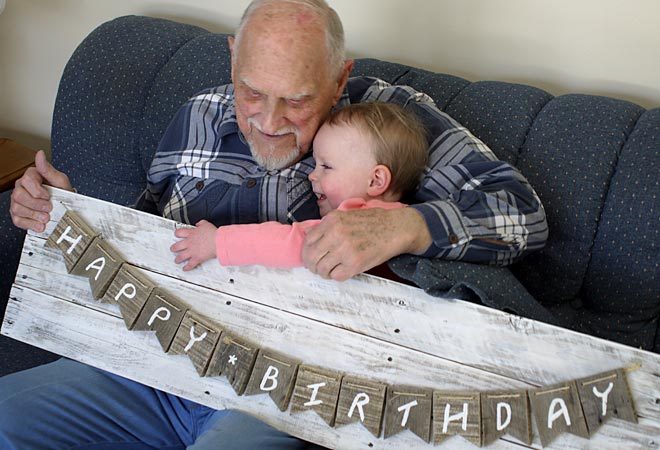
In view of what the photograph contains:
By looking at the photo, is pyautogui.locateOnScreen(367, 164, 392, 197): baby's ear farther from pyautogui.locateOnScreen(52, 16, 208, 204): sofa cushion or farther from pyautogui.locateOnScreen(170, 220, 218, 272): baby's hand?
pyautogui.locateOnScreen(52, 16, 208, 204): sofa cushion

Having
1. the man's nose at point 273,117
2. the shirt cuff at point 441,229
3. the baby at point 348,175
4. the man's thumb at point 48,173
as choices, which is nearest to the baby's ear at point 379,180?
the baby at point 348,175

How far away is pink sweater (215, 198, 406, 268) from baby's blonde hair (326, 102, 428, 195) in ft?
0.70

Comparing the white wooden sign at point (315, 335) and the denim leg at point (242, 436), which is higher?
the white wooden sign at point (315, 335)

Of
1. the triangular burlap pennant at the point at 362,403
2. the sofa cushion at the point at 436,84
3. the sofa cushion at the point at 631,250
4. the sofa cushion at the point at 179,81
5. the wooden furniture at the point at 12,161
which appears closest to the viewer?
the triangular burlap pennant at the point at 362,403

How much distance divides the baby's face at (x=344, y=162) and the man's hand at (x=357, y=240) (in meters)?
0.14

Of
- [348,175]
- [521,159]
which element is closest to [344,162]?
[348,175]

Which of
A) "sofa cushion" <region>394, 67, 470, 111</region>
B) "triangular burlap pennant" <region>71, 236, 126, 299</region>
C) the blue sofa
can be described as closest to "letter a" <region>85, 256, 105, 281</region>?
"triangular burlap pennant" <region>71, 236, 126, 299</region>

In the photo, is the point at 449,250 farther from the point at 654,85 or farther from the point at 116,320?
the point at 654,85

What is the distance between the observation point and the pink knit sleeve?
56.3 inches

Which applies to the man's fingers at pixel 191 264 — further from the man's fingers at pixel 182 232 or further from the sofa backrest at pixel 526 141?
the sofa backrest at pixel 526 141

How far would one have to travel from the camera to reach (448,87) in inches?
73.7

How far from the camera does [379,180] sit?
1567 mm

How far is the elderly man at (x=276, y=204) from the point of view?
144 cm

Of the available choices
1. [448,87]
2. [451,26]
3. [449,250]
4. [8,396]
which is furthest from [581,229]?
[8,396]
